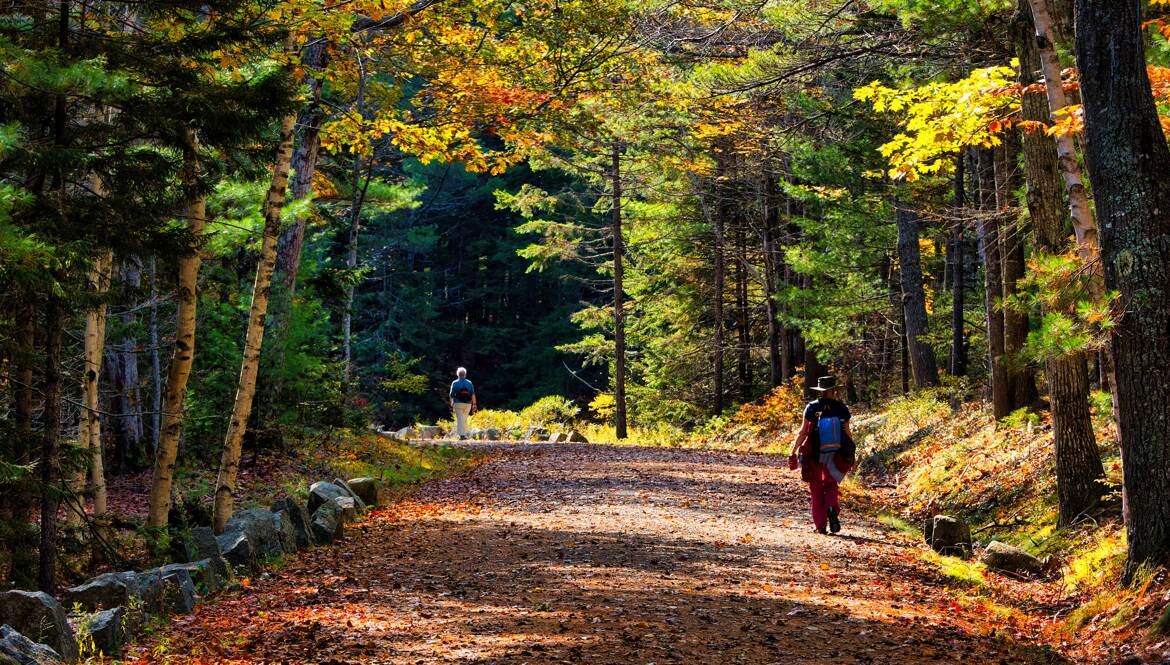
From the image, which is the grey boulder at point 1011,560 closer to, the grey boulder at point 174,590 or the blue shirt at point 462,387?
the grey boulder at point 174,590

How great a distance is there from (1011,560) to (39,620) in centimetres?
827

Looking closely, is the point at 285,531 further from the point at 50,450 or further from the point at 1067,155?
the point at 1067,155

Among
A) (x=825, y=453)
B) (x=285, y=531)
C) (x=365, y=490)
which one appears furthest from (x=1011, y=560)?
(x=365, y=490)

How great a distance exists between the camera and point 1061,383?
32.7 feet

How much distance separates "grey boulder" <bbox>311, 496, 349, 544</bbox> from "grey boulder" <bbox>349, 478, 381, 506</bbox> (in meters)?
1.64

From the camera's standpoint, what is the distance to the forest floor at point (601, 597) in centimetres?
653

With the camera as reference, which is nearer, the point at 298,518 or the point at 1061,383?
the point at 1061,383

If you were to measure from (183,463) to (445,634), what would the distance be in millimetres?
9302

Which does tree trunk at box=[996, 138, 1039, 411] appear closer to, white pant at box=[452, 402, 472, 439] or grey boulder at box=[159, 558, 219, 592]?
grey boulder at box=[159, 558, 219, 592]

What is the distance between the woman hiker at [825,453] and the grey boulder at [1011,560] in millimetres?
1897

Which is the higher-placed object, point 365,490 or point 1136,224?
point 1136,224

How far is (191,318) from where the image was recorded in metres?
9.61

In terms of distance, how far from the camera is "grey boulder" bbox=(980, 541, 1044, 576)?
9344 millimetres

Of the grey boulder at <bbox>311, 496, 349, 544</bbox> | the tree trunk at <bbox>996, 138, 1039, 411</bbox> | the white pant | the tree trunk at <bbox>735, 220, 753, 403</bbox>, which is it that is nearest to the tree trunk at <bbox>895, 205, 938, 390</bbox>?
the tree trunk at <bbox>996, 138, 1039, 411</bbox>
